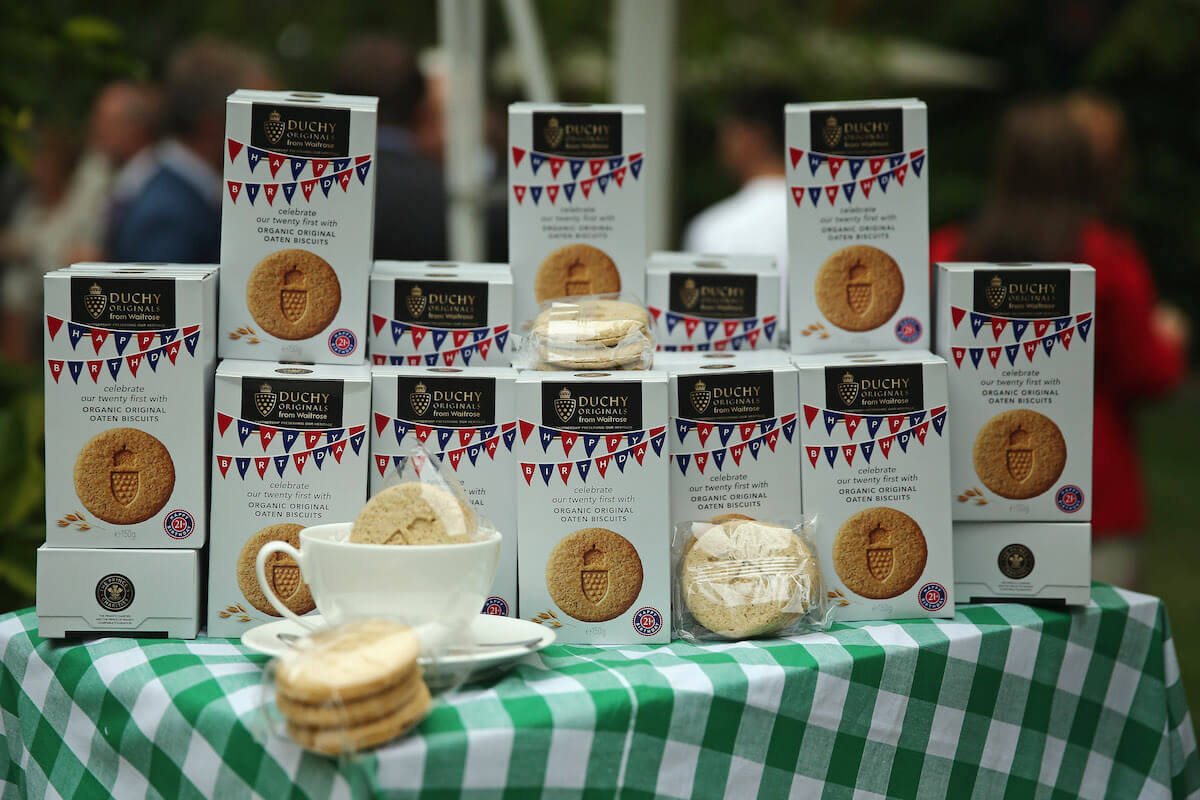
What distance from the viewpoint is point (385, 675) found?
1.14 metres

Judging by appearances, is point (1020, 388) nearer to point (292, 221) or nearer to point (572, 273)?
point (572, 273)

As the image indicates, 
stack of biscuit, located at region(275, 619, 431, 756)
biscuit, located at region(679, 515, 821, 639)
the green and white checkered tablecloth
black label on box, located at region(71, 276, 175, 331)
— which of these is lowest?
the green and white checkered tablecloth

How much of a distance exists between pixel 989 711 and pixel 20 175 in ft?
18.0

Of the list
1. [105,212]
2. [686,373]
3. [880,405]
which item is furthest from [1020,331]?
[105,212]

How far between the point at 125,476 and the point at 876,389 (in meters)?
1.03

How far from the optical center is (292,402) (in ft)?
4.94

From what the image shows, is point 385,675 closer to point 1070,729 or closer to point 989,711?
point 989,711

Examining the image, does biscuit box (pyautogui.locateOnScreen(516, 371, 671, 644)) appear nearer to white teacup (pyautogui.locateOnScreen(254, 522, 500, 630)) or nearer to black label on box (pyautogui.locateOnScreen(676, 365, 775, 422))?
black label on box (pyautogui.locateOnScreen(676, 365, 775, 422))

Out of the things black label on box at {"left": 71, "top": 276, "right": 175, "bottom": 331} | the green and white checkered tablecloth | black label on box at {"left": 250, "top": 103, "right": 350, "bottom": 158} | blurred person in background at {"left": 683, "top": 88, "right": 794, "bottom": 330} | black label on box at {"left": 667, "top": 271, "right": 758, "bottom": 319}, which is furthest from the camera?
blurred person in background at {"left": 683, "top": 88, "right": 794, "bottom": 330}

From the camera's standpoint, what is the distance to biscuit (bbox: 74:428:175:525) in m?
1.50

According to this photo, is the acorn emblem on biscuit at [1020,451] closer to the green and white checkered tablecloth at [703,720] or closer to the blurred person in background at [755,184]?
the green and white checkered tablecloth at [703,720]

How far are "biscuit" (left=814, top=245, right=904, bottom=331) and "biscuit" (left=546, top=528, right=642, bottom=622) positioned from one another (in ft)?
1.69

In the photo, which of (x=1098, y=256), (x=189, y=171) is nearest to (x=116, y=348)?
(x=189, y=171)

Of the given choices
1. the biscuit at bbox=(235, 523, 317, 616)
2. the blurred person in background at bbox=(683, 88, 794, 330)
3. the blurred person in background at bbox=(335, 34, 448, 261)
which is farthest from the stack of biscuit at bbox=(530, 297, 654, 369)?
the blurred person in background at bbox=(683, 88, 794, 330)
